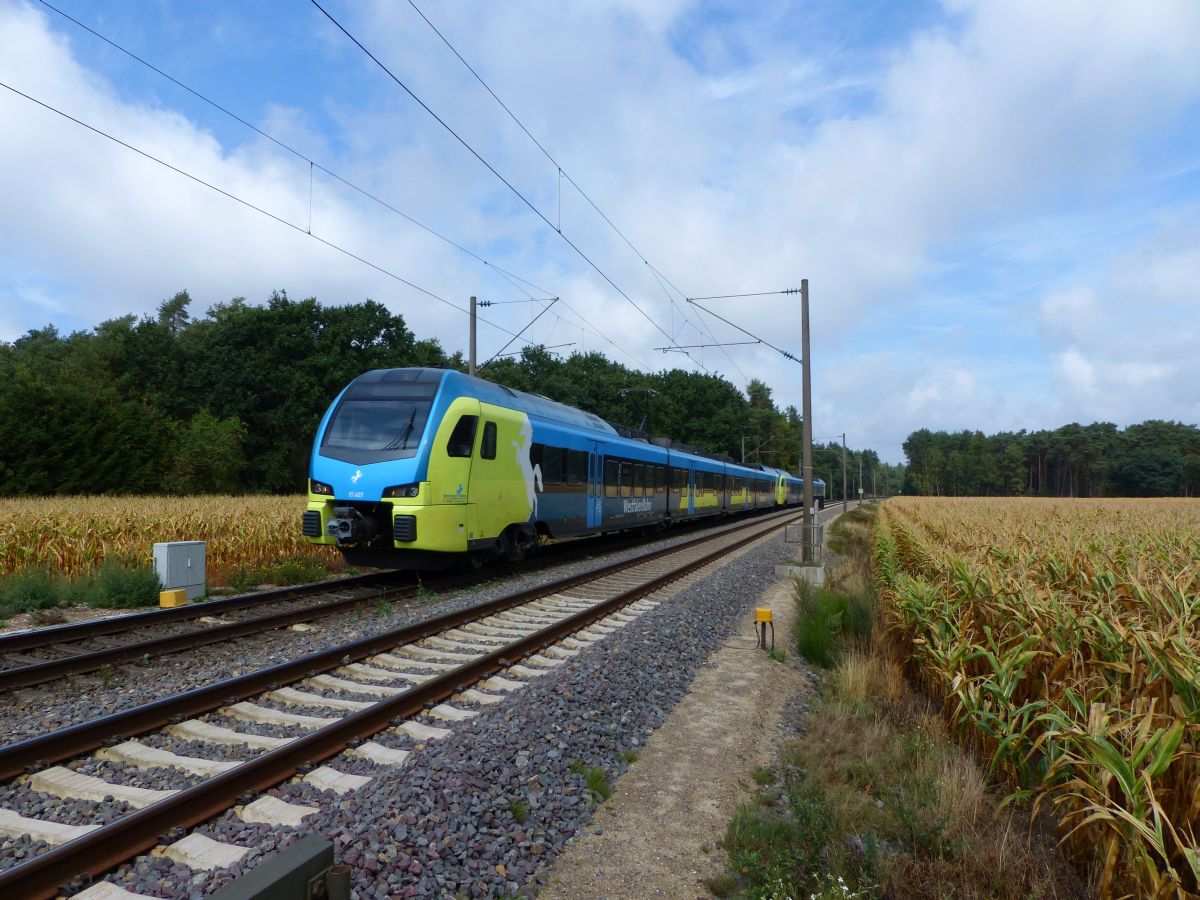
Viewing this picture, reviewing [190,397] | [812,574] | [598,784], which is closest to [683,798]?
[598,784]

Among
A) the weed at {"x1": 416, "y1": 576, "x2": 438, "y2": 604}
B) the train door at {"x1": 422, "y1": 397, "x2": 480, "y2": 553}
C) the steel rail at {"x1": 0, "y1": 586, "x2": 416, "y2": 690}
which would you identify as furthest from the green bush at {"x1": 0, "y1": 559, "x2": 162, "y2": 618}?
the train door at {"x1": 422, "y1": 397, "x2": 480, "y2": 553}

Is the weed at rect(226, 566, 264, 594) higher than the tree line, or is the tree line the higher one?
the tree line

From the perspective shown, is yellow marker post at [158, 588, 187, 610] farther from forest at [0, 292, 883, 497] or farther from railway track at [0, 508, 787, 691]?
forest at [0, 292, 883, 497]

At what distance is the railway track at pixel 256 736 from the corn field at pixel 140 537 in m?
7.20

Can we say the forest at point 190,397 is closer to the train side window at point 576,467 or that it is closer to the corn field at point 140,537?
the train side window at point 576,467

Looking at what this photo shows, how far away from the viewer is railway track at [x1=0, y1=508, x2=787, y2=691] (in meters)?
6.70

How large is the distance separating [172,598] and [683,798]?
27.5 feet

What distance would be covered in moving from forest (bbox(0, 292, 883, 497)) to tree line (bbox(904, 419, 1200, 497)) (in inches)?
2959

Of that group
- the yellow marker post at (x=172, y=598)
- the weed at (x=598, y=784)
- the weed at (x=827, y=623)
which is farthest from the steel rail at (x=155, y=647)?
the weed at (x=827, y=623)

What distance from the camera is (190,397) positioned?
4519 cm

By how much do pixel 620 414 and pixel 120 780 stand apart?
6375cm

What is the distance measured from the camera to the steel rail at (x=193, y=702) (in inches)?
175

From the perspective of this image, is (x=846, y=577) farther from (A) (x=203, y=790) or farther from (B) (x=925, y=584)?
(A) (x=203, y=790)

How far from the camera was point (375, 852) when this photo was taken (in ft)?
11.1
